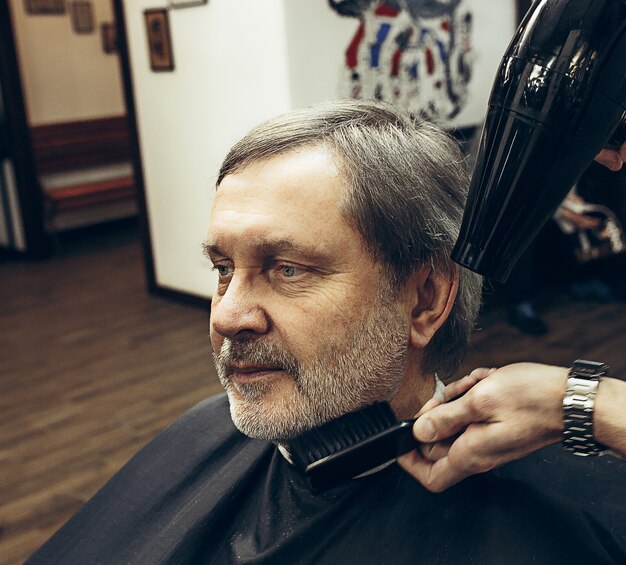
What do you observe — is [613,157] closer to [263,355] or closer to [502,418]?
[502,418]

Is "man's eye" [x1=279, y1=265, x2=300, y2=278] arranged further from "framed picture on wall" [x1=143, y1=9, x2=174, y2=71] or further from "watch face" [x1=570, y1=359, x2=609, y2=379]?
"framed picture on wall" [x1=143, y1=9, x2=174, y2=71]

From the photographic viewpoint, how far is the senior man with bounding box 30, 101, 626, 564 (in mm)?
1184

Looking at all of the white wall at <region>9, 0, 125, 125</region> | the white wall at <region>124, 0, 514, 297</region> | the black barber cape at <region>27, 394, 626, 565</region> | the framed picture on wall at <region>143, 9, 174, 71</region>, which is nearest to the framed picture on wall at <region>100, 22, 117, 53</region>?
the white wall at <region>9, 0, 125, 125</region>

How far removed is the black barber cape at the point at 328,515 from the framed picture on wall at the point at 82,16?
23.0 ft

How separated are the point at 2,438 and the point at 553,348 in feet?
9.27

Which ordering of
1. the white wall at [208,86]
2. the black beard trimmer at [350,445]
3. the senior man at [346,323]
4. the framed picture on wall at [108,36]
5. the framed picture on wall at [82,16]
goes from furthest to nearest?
the framed picture on wall at [108,36]
the framed picture on wall at [82,16]
the white wall at [208,86]
the senior man at [346,323]
the black beard trimmer at [350,445]

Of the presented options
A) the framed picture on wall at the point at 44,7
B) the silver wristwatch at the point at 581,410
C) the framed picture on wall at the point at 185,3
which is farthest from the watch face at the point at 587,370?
the framed picture on wall at the point at 44,7

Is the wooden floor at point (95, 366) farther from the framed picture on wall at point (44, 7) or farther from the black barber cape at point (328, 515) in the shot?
the framed picture on wall at point (44, 7)

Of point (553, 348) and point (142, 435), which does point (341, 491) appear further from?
point (553, 348)

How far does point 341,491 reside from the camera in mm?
1317

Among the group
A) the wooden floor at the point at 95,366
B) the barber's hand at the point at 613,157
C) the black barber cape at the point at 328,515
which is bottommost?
the wooden floor at the point at 95,366

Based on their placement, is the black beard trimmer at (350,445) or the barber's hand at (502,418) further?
the black beard trimmer at (350,445)

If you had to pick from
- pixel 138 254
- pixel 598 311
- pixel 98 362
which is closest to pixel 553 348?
pixel 598 311

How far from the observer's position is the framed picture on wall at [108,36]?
313 inches
